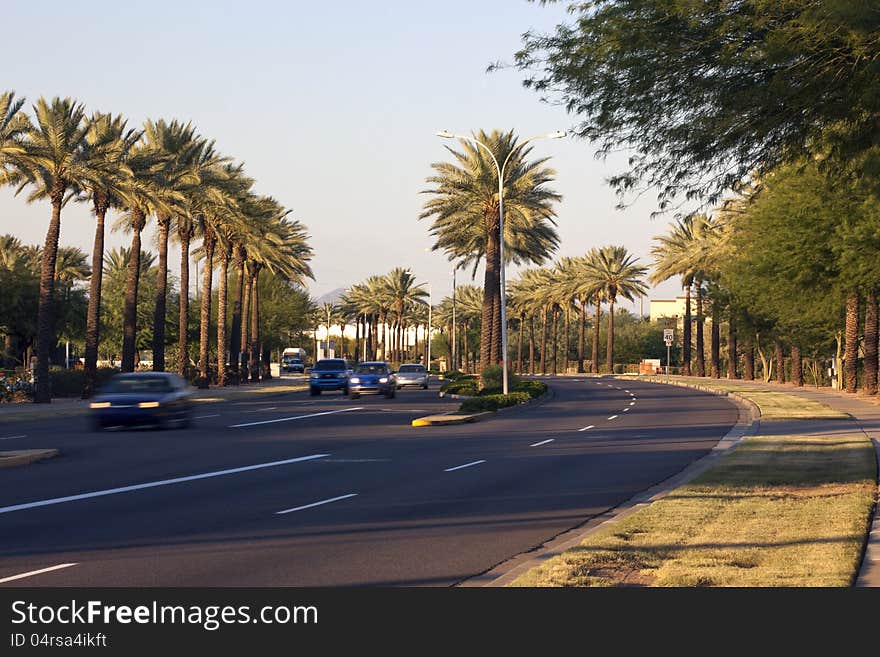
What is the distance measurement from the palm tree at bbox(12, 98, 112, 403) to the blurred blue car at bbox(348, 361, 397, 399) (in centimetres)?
1341

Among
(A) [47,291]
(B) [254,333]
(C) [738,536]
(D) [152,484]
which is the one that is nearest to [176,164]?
(A) [47,291]

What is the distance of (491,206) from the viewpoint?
6138 centimetres

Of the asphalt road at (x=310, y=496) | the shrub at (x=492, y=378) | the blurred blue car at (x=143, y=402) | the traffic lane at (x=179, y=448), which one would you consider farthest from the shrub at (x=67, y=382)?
the blurred blue car at (x=143, y=402)

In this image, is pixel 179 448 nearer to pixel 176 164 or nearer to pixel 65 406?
pixel 65 406

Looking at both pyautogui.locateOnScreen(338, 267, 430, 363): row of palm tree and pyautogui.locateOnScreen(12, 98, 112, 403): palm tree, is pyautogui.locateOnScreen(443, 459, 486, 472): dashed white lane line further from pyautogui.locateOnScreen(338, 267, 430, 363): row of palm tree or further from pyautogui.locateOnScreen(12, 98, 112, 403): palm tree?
pyautogui.locateOnScreen(338, 267, 430, 363): row of palm tree

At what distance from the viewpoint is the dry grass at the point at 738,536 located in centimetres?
1062

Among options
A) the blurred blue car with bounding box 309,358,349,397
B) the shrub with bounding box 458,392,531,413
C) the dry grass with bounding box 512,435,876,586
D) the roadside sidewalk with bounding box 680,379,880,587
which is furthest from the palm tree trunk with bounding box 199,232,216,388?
the dry grass with bounding box 512,435,876,586

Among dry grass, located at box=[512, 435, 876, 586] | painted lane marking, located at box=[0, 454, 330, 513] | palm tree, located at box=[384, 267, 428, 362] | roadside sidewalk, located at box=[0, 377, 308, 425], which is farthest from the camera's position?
palm tree, located at box=[384, 267, 428, 362]

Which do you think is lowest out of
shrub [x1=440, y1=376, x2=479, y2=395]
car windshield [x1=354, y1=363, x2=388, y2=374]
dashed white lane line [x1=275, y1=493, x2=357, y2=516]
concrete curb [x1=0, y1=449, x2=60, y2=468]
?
dashed white lane line [x1=275, y1=493, x2=357, y2=516]

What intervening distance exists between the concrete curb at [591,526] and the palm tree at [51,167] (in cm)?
3138

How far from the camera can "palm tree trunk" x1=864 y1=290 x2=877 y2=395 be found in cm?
5284

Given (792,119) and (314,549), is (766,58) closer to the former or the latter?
(792,119)

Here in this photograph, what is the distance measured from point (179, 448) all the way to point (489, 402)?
18.0 metres

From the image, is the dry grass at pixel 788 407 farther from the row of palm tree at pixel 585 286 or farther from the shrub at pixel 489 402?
the row of palm tree at pixel 585 286
